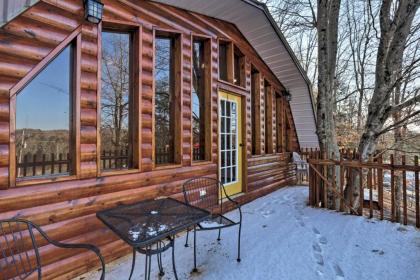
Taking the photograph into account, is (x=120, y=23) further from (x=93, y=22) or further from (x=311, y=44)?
(x=311, y=44)

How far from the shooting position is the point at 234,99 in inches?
193

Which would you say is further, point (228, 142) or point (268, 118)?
point (268, 118)

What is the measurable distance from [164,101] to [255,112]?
2785 millimetres

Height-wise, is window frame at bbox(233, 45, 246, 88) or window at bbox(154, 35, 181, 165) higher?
window frame at bbox(233, 45, 246, 88)

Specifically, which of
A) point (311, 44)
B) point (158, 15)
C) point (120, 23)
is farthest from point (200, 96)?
point (311, 44)

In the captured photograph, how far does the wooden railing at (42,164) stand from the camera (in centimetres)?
218

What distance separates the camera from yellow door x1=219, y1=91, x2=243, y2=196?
4547 mm

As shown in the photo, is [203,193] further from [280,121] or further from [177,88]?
[280,121]

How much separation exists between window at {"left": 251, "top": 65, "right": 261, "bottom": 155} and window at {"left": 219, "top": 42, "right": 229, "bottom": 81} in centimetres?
110

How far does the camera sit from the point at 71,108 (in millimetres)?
2480

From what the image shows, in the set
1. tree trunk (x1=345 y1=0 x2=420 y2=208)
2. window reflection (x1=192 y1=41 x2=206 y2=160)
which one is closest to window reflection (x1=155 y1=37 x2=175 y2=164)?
window reflection (x1=192 y1=41 x2=206 y2=160)

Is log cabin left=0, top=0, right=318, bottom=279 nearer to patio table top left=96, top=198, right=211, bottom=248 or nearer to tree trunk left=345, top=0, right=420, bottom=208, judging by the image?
patio table top left=96, top=198, right=211, bottom=248

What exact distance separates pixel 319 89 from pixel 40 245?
476 cm

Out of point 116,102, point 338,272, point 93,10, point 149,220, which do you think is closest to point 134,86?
point 116,102
